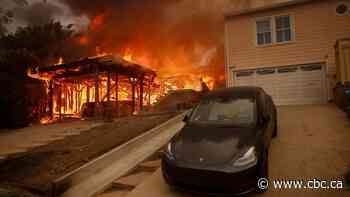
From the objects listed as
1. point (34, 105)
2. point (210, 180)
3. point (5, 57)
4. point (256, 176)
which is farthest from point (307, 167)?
point (5, 57)

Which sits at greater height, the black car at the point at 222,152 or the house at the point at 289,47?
the house at the point at 289,47

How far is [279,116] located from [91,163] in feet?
24.3

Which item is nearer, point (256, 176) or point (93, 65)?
point (256, 176)

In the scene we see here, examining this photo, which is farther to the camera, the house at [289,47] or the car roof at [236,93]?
the house at [289,47]

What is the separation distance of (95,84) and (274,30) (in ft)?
37.0

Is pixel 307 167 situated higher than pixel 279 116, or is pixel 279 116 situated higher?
pixel 279 116

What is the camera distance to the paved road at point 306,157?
361 centimetres

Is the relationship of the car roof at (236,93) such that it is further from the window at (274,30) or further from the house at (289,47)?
the window at (274,30)

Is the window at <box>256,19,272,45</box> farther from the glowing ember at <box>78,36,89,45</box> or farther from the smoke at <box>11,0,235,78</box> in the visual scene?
the glowing ember at <box>78,36,89,45</box>

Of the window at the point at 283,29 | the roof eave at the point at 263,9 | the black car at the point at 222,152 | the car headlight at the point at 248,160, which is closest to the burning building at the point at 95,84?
the roof eave at the point at 263,9

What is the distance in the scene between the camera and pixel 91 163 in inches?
183

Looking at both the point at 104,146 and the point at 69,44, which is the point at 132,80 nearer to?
the point at 104,146

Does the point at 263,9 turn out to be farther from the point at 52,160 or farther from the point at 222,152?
the point at 52,160

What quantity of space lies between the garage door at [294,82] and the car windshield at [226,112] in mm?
8250
